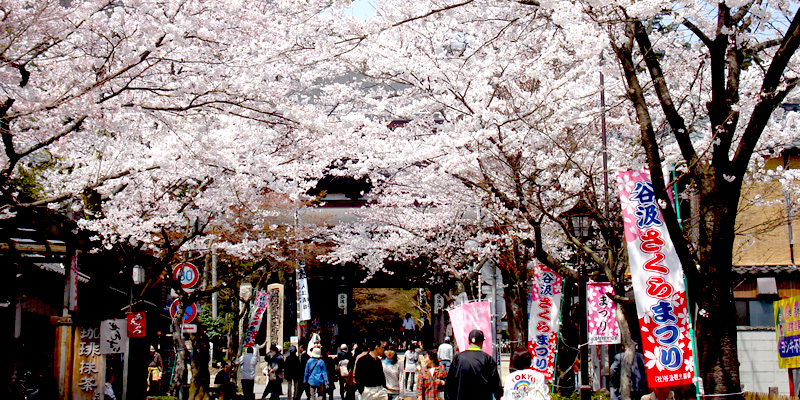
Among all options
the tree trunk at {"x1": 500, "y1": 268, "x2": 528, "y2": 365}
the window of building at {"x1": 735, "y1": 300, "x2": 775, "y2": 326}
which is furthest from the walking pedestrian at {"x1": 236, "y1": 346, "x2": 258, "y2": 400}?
the window of building at {"x1": 735, "y1": 300, "x2": 775, "y2": 326}

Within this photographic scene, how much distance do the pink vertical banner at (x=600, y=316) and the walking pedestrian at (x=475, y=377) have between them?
5282 mm

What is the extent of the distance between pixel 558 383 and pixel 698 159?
868cm

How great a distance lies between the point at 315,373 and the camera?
573 inches

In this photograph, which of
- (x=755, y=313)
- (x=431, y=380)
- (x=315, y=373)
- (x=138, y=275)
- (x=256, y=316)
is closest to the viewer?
(x=431, y=380)

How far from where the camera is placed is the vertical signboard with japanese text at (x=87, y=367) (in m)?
10.6

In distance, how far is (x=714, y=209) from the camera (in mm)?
6422

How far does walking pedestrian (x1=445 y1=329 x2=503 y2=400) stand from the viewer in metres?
7.05

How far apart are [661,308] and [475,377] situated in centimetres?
195

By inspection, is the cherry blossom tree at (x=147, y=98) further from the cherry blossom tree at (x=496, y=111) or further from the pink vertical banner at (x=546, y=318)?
the pink vertical banner at (x=546, y=318)

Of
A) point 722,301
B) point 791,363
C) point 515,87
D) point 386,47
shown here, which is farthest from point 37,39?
point 791,363

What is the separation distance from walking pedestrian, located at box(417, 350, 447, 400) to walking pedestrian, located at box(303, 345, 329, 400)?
324 centimetres

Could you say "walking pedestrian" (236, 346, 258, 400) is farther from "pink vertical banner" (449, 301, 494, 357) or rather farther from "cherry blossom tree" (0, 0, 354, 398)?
"pink vertical banner" (449, 301, 494, 357)

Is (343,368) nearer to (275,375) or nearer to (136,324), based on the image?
(275,375)

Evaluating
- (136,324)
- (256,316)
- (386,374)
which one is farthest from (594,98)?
(256,316)
